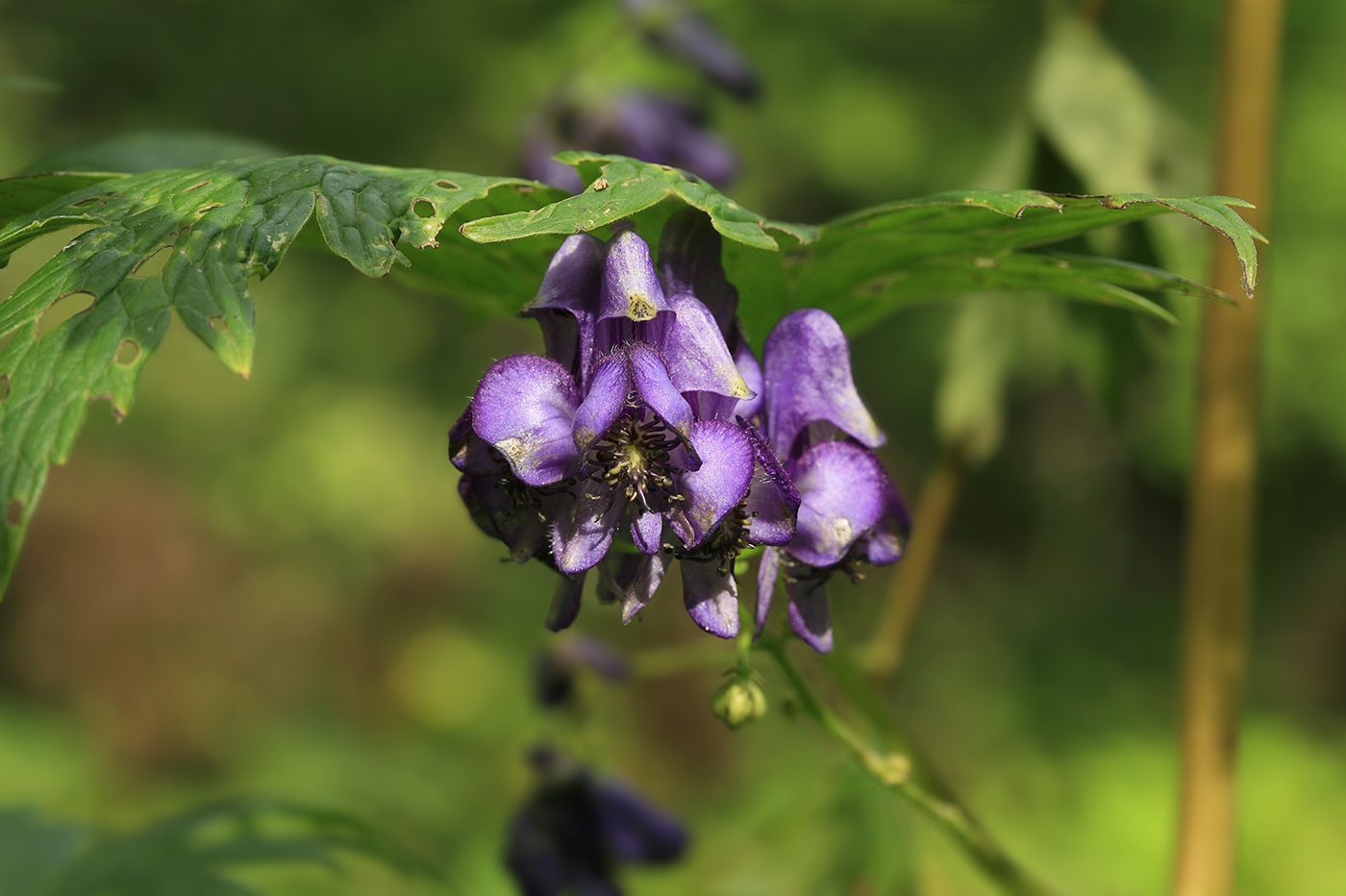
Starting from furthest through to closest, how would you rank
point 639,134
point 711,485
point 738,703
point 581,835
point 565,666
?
point 639,134 → point 565,666 → point 581,835 → point 738,703 → point 711,485

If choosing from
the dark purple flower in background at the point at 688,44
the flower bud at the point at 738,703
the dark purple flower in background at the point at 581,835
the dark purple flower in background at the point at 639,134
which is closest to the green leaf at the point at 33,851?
the dark purple flower in background at the point at 581,835

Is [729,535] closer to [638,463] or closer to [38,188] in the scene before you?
[638,463]

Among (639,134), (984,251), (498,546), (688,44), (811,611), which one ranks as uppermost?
(498,546)

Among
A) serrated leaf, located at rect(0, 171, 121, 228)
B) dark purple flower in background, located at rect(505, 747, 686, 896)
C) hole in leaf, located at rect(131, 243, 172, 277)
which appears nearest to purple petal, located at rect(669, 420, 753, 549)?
hole in leaf, located at rect(131, 243, 172, 277)

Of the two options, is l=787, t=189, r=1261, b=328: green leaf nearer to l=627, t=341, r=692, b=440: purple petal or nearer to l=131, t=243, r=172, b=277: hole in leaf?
l=627, t=341, r=692, b=440: purple petal

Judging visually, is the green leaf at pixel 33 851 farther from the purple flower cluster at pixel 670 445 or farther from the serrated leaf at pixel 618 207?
the serrated leaf at pixel 618 207

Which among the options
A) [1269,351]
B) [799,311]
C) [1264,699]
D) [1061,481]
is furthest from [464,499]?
[1061,481]

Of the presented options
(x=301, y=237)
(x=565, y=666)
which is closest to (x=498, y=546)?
(x=565, y=666)
